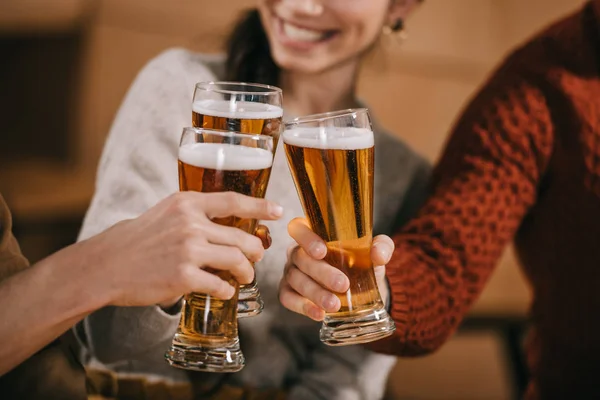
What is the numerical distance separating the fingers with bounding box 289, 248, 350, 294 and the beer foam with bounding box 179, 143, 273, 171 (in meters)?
0.15

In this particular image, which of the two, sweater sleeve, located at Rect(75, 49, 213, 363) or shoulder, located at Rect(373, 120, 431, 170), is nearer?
sweater sleeve, located at Rect(75, 49, 213, 363)

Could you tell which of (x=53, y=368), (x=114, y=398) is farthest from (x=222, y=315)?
(x=114, y=398)

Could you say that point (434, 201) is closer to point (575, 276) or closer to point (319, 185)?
point (575, 276)

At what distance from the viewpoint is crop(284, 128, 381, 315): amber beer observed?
0.72 metres

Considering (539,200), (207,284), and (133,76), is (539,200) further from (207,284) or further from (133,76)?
(133,76)

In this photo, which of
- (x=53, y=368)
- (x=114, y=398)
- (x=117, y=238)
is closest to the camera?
(x=117, y=238)

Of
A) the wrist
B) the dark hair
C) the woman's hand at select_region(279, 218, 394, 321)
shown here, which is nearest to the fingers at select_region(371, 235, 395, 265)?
the woman's hand at select_region(279, 218, 394, 321)

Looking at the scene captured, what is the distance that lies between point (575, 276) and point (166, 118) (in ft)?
2.28

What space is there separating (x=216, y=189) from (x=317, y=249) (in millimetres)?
141

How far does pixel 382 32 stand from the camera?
1214 millimetres

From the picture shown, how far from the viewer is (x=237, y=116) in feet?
2.45

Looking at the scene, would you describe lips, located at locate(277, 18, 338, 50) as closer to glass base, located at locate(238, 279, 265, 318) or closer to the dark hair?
the dark hair

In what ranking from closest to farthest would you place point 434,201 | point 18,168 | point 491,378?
1. point 434,201
2. point 18,168
3. point 491,378

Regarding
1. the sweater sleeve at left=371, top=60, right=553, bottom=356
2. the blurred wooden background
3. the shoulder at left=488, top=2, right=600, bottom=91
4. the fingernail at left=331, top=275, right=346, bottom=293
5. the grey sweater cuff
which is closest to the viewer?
the fingernail at left=331, top=275, right=346, bottom=293
